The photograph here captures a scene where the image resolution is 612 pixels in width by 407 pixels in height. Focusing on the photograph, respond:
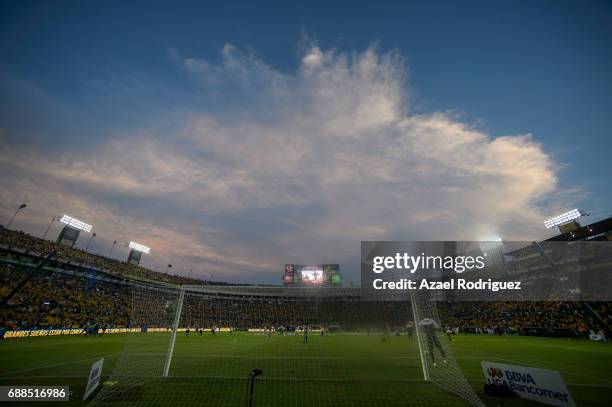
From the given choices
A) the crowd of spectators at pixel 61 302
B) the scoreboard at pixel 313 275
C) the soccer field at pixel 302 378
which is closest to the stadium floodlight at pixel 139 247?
the crowd of spectators at pixel 61 302

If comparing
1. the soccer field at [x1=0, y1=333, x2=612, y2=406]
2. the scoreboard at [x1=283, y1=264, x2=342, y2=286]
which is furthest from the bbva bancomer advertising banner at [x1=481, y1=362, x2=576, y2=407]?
the scoreboard at [x1=283, y1=264, x2=342, y2=286]

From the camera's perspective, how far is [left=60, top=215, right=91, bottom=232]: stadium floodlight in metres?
56.8

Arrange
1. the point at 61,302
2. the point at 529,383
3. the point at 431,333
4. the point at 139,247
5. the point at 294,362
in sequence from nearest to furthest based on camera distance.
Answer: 1. the point at 529,383
2. the point at 431,333
3. the point at 294,362
4. the point at 61,302
5. the point at 139,247

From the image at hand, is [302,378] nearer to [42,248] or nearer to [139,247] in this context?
[42,248]

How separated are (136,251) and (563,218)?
86.8 m

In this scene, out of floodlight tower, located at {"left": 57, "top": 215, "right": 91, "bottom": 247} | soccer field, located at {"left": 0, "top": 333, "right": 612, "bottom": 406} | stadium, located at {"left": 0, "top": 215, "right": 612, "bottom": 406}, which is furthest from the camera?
floodlight tower, located at {"left": 57, "top": 215, "right": 91, "bottom": 247}

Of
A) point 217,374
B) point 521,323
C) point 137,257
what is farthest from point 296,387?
point 137,257

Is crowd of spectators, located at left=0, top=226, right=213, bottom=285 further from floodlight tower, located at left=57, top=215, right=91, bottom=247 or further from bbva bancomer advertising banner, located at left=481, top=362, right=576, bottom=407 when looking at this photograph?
bbva bancomer advertising banner, located at left=481, top=362, right=576, bottom=407

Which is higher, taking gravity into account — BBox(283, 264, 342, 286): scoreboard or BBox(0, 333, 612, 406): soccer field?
BBox(283, 264, 342, 286): scoreboard

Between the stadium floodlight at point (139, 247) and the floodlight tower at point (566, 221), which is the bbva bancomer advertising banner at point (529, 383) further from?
the stadium floodlight at point (139, 247)

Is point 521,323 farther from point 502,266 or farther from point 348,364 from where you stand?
point 348,364

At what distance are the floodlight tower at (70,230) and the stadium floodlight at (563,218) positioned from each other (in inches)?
3345

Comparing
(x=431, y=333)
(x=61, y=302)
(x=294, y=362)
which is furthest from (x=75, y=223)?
(x=431, y=333)

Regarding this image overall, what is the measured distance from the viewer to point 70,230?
5800cm
